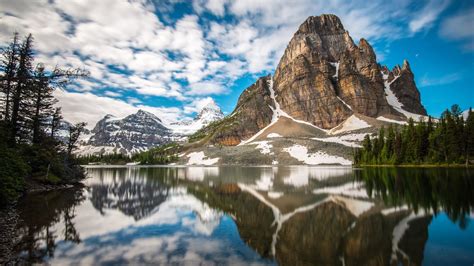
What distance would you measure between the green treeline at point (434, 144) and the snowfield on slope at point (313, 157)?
41682 millimetres

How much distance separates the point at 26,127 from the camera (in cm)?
3569

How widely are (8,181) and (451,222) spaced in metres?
27.3

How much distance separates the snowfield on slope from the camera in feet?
491

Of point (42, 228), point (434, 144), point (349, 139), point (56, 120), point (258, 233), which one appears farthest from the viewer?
point (349, 139)

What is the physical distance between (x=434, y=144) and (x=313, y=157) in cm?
7707

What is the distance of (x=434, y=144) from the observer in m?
85.1

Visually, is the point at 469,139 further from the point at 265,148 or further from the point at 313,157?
the point at 265,148

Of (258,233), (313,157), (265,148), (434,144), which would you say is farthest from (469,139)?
(265,148)

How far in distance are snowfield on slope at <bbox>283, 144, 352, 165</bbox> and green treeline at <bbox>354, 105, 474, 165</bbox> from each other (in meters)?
41.7

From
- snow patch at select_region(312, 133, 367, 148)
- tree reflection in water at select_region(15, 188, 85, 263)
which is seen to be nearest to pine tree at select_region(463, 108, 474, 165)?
tree reflection in water at select_region(15, 188, 85, 263)

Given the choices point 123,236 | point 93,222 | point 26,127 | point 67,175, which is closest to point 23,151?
point 26,127

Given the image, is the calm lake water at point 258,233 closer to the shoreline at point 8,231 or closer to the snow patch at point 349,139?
the shoreline at point 8,231

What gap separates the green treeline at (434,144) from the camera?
77000mm

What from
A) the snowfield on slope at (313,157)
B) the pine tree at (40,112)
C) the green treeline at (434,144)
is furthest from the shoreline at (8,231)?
the snowfield on slope at (313,157)
